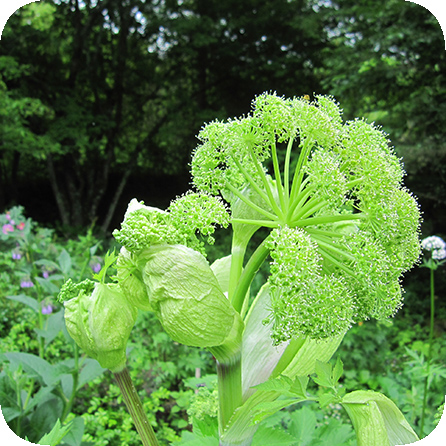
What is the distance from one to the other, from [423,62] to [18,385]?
3.91 metres

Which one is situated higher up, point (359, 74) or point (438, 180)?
point (359, 74)

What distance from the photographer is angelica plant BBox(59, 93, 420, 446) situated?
580 millimetres

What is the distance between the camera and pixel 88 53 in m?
6.26

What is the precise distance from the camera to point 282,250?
56 centimetres

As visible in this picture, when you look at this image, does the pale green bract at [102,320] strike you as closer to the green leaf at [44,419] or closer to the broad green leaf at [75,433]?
the broad green leaf at [75,433]

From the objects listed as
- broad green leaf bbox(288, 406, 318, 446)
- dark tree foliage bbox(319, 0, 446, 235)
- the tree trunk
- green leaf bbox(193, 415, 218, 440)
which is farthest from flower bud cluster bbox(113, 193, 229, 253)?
the tree trunk

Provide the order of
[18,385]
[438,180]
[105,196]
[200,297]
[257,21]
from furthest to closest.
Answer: [105,196] → [257,21] → [438,180] → [18,385] → [200,297]

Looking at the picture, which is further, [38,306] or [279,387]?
[38,306]

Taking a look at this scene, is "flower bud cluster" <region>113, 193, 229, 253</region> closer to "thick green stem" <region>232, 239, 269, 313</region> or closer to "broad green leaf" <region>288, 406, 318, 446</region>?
"thick green stem" <region>232, 239, 269, 313</region>

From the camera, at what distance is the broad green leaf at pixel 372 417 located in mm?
667

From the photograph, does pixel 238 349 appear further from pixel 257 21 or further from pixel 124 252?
pixel 257 21

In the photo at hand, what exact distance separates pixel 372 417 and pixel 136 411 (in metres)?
0.39

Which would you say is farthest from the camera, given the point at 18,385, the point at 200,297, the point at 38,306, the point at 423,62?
the point at 423,62

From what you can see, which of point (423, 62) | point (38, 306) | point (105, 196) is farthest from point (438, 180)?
point (105, 196)
